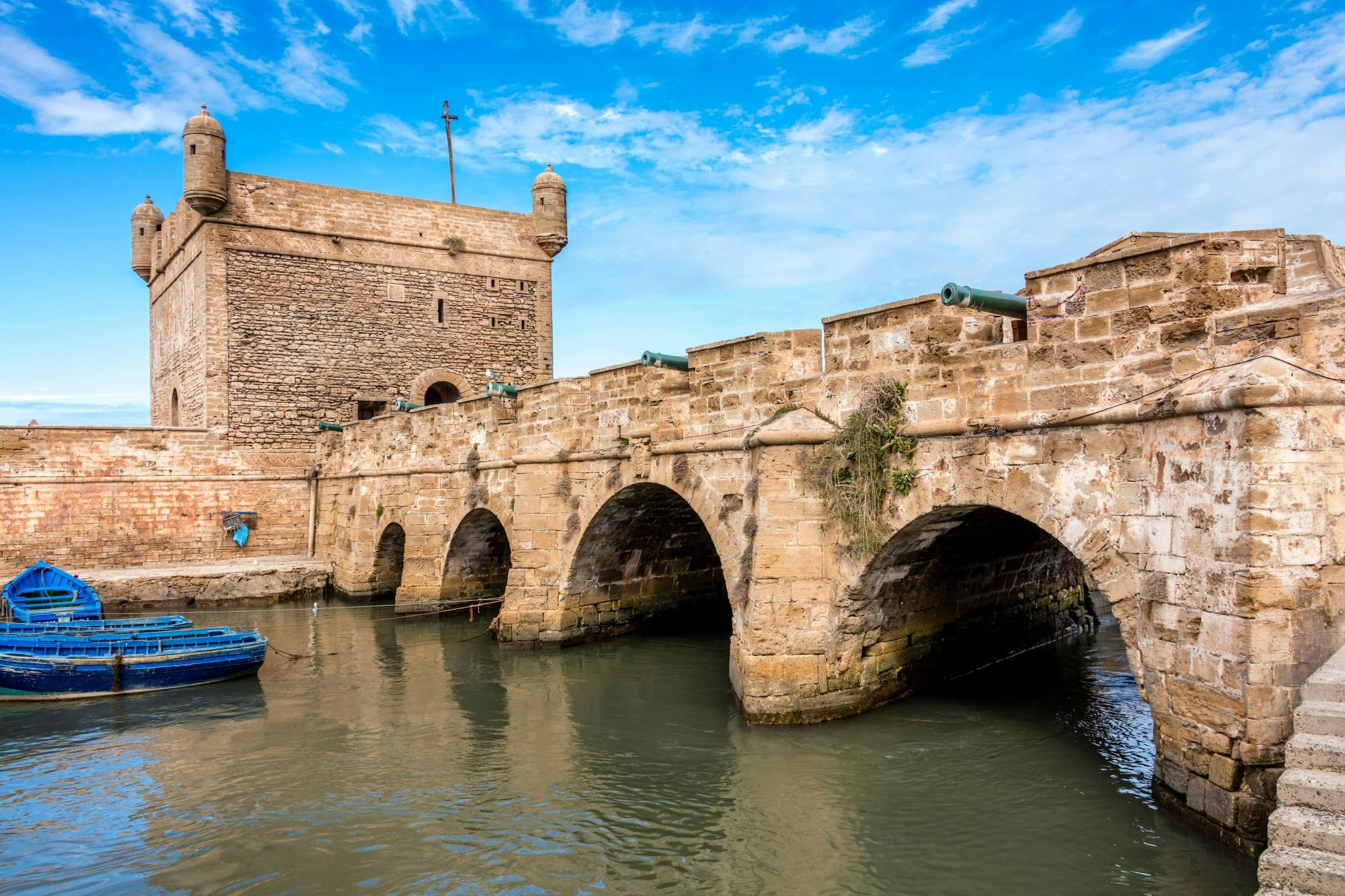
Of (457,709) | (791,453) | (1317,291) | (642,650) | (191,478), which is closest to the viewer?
(1317,291)

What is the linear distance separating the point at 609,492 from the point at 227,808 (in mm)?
5517

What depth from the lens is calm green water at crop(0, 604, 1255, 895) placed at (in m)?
5.54

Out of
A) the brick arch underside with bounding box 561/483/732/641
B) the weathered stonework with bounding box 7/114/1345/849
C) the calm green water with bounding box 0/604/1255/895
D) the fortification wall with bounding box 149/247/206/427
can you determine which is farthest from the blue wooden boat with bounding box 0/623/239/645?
the fortification wall with bounding box 149/247/206/427

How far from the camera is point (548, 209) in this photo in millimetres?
23953

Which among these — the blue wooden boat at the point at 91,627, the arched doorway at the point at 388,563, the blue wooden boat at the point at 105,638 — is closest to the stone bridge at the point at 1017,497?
the blue wooden boat at the point at 105,638

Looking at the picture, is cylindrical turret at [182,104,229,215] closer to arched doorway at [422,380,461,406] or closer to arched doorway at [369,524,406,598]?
arched doorway at [422,380,461,406]

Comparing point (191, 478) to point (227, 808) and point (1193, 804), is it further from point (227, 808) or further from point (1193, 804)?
point (1193, 804)

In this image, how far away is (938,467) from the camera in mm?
6906

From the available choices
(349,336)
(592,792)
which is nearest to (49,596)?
(349,336)

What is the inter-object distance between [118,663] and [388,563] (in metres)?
7.38

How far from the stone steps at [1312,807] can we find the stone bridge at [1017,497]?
508 mm

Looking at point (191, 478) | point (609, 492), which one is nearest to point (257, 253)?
point (191, 478)

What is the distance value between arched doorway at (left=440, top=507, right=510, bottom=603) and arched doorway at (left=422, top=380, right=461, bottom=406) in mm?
8106

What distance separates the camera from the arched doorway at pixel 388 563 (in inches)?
687
